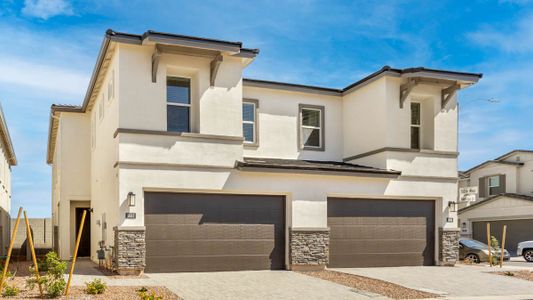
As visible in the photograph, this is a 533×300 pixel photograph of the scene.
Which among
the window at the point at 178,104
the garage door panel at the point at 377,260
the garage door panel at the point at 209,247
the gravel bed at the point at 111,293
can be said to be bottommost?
the garage door panel at the point at 377,260

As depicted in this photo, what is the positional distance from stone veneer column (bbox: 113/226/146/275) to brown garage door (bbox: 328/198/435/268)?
6.20 meters

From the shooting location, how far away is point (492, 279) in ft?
53.7

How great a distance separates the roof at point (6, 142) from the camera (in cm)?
2412

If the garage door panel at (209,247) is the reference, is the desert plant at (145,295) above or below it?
below

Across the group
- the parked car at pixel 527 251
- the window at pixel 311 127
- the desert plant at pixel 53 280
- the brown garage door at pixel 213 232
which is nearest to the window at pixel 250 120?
the window at pixel 311 127

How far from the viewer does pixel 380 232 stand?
61.8 feet

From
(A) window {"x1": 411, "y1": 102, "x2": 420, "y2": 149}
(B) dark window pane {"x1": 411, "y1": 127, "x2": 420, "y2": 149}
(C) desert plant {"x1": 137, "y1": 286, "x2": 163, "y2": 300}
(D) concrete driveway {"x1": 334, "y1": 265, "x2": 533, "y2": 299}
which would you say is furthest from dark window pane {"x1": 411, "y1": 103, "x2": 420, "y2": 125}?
(C) desert plant {"x1": 137, "y1": 286, "x2": 163, "y2": 300}

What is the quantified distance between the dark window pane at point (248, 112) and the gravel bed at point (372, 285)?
5.94 m

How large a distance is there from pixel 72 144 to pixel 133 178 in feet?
28.7

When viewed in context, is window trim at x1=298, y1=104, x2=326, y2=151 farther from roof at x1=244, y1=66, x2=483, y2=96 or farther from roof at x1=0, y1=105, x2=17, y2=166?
roof at x1=0, y1=105, x2=17, y2=166

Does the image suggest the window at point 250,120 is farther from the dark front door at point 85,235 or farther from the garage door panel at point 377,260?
the dark front door at point 85,235

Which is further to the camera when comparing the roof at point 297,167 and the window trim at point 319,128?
the window trim at point 319,128

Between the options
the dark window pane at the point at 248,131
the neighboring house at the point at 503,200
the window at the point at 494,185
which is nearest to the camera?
the dark window pane at the point at 248,131

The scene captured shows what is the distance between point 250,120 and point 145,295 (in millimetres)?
9718
